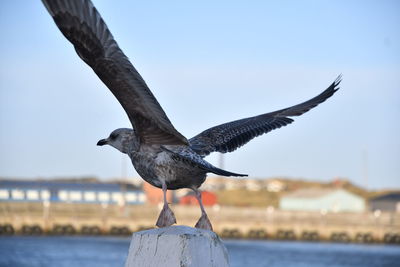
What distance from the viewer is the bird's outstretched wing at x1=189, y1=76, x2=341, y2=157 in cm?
737

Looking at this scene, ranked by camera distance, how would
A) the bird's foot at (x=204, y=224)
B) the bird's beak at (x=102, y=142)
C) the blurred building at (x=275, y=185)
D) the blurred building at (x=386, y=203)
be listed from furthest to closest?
the blurred building at (x=275, y=185) < the blurred building at (x=386, y=203) < the bird's beak at (x=102, y=142) < the bird's foot at (x=204, y=224)

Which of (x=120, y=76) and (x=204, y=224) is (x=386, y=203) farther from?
(x=204, y=224)

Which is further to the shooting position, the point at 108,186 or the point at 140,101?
the point at 108,186

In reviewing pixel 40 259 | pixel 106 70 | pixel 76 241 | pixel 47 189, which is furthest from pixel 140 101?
pixel 47 189

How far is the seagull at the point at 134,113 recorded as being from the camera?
6141 millimetres

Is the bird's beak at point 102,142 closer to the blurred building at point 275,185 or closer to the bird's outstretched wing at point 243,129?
the bird's outstretched wing at point 243,129

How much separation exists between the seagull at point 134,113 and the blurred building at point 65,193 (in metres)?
77.8

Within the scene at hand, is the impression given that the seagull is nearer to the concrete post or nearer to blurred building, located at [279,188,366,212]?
the concrete post

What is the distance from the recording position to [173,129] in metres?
6.25

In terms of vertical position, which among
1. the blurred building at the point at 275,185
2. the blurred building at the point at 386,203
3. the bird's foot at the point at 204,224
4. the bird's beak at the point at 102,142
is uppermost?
the blurred building at the point at 275,185

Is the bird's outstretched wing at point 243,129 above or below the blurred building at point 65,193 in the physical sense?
below

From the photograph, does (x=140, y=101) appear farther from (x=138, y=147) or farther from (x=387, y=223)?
(x=387, y=223)

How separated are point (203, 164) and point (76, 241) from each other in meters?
65.2

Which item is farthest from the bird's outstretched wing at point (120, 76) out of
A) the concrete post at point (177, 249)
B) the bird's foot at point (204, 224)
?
the concrete post at point (177, 249)
